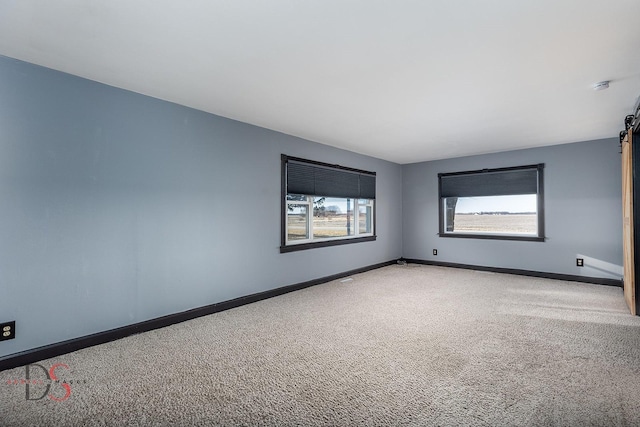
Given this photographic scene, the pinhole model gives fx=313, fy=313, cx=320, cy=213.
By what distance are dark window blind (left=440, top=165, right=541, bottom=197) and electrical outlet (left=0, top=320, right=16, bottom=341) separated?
644 cm

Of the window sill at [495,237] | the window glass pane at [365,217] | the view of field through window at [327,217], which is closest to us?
the view of field through window at [327,217]

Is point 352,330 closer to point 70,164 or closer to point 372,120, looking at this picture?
point 372,120

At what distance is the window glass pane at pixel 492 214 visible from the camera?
5582 mm

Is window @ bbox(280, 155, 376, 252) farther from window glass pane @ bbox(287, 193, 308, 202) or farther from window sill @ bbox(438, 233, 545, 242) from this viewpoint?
window sill @ bbox(438, 233, 545, 242)

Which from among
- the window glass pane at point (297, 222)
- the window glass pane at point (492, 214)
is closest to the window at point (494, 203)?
the window glass pane at point (492, 214)

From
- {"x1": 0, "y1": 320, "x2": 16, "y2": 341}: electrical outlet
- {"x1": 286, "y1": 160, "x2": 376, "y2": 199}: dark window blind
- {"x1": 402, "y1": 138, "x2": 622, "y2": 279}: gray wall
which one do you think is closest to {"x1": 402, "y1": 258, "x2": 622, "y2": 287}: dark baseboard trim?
{"x1": 402, "y1": 138, "x2": 622, "y2": 279}: gray wall

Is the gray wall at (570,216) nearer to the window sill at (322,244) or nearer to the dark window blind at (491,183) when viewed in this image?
the dark window blind at (491,183)

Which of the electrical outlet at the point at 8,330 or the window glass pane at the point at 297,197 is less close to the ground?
the window glass pane at the point at 297,197

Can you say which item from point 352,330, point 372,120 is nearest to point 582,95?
point 372,120

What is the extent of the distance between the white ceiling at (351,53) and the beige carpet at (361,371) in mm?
2288

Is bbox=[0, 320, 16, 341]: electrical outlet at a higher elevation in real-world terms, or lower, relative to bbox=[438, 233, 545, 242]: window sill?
lower

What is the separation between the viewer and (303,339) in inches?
111

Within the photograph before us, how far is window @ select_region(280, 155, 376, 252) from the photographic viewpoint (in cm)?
459

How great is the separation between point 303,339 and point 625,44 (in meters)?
3.30
